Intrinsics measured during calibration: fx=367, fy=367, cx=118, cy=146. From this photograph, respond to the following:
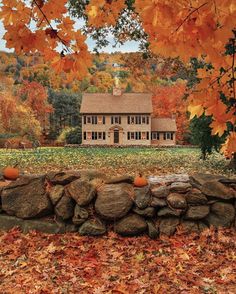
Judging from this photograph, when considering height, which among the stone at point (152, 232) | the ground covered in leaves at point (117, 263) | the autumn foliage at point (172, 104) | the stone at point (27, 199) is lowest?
the ground covered in leaves at point (117, 263)

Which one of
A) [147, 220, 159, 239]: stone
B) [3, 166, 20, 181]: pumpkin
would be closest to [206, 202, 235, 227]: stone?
[147, 220, 159, 239]: stone

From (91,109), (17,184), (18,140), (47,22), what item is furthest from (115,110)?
(47,22)

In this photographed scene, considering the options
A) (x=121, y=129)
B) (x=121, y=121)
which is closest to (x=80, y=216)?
(x=121, y=129)

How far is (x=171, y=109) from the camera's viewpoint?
4903 cm

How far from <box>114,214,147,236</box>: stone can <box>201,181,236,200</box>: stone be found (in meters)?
1.18

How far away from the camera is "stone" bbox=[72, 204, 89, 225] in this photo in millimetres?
6035

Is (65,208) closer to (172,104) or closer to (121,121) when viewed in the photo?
(121,121)

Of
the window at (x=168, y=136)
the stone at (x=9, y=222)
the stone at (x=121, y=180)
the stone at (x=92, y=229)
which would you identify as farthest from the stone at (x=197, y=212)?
the window at (x=168, y=136)

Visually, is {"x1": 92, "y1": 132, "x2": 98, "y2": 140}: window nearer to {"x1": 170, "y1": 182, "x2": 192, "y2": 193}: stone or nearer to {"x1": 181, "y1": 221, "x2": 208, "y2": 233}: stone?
{"x1": 170, "y1": 182, "x2": 192, "y2": 193}: stone

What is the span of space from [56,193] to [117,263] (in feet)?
5.87

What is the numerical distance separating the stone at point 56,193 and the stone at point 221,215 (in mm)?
2508

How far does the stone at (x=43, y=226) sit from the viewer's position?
20.2 feet

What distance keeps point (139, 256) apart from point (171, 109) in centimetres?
4480

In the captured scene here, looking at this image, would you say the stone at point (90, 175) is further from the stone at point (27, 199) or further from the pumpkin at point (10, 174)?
the pumpkin at point (10, 174)
